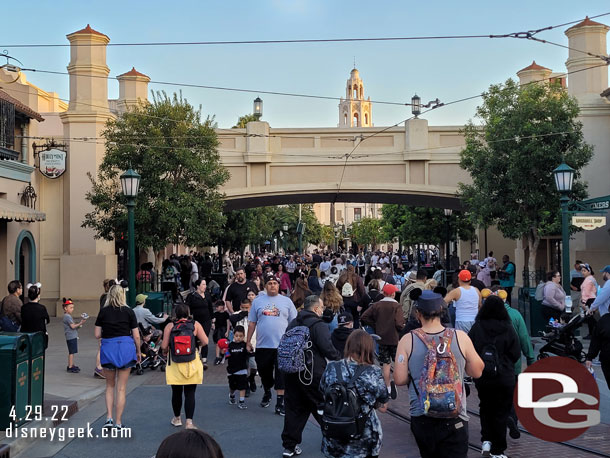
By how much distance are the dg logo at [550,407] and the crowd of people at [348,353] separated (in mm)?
296

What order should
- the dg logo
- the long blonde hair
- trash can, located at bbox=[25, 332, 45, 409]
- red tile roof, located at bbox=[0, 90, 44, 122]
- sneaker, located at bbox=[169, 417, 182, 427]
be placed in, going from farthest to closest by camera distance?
red tile roof, located at bbox=[0, 90, 44, 122], sneaker, located at bbox=[169, 417, 182, 427], the long blonde hair, trash can, located at bbox=[25, 332, 45, 409], the dg logo

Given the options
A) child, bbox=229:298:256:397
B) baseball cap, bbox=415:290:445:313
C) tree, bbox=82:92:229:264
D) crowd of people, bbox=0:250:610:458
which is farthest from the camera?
tree, bbox=82:92:229:264

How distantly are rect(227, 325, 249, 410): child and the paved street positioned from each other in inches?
11.2

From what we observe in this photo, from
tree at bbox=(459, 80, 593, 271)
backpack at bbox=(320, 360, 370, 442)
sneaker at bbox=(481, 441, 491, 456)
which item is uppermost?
tree at bbox=(459, 80, 593, 271)

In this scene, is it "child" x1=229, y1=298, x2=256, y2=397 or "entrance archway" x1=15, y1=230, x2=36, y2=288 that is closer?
"child" x1=229, y1=298, x2=256, y2=397

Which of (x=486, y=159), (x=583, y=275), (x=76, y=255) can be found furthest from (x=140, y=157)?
(x=583, y=275)

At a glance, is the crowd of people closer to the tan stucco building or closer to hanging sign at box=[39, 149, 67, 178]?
the tan stucco building

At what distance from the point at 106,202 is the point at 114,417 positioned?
12.9m

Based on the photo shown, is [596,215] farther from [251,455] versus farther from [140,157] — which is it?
[140,157]

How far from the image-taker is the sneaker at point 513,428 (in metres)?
7.98

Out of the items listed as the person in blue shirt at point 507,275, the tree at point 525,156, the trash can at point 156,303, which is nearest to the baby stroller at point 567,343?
the trash can at point 156,303

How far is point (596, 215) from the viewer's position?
1513 cm

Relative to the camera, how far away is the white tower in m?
117

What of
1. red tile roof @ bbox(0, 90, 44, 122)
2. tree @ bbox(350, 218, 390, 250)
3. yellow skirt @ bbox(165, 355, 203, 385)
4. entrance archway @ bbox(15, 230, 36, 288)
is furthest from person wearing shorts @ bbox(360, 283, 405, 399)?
tree @ bbox(350, 218, 390, 250)
